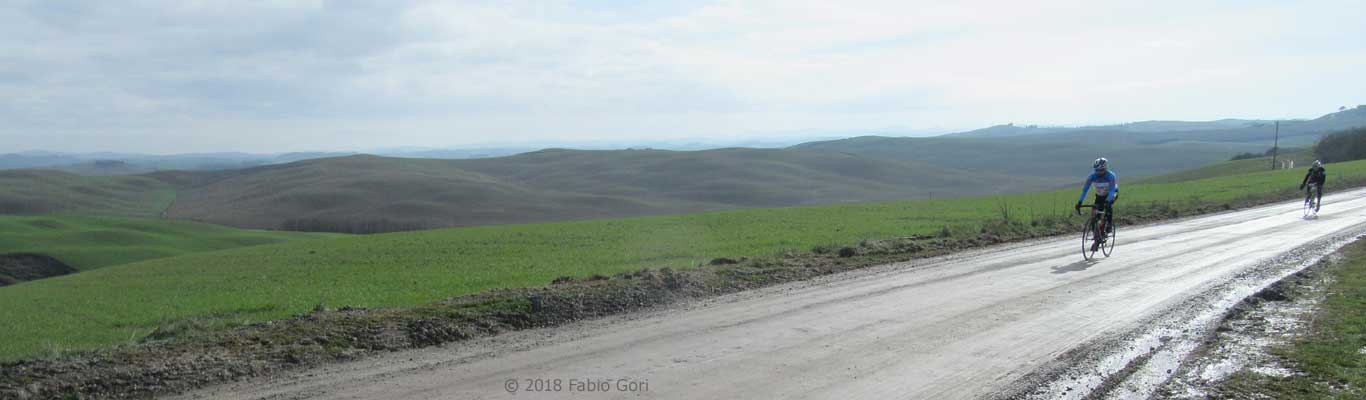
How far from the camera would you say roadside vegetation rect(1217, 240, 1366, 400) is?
7.17 metres

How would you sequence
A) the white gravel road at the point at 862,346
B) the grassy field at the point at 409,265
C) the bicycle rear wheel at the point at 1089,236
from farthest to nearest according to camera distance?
the bicycle rear wheel at the point at 1089,236 → the grassy field at the point at 409,265 → the white gravel road at the point at 862,346

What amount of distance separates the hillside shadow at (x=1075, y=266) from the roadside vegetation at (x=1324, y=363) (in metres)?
4.11

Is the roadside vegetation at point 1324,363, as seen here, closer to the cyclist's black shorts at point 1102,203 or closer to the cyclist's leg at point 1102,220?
the cyclist's leg at point 1102,220

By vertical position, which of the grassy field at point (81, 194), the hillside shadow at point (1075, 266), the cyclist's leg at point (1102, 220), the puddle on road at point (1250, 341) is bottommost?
the grassy field at point (81, 194)

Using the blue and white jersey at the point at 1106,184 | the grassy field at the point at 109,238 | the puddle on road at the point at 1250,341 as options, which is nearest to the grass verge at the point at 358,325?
the blue and white jersey at the point at 1106,184

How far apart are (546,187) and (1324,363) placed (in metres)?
148

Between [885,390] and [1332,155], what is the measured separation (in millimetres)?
123051

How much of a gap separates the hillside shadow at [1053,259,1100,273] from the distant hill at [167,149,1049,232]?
295 ft

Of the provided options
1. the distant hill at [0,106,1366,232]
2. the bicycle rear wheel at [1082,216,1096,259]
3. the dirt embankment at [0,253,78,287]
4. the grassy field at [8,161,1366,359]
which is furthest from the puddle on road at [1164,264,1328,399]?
the distant hill at [0,106,1366,232]

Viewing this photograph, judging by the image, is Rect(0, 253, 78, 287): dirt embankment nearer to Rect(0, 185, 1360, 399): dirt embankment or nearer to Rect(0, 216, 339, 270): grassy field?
Rect(0, 216, 339, 270): grassy field

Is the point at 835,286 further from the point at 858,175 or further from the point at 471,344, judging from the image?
the point at 858,175

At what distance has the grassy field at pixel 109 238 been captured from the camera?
1927 inches

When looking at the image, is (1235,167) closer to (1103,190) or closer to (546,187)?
(1103,190)

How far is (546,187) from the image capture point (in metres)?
153
